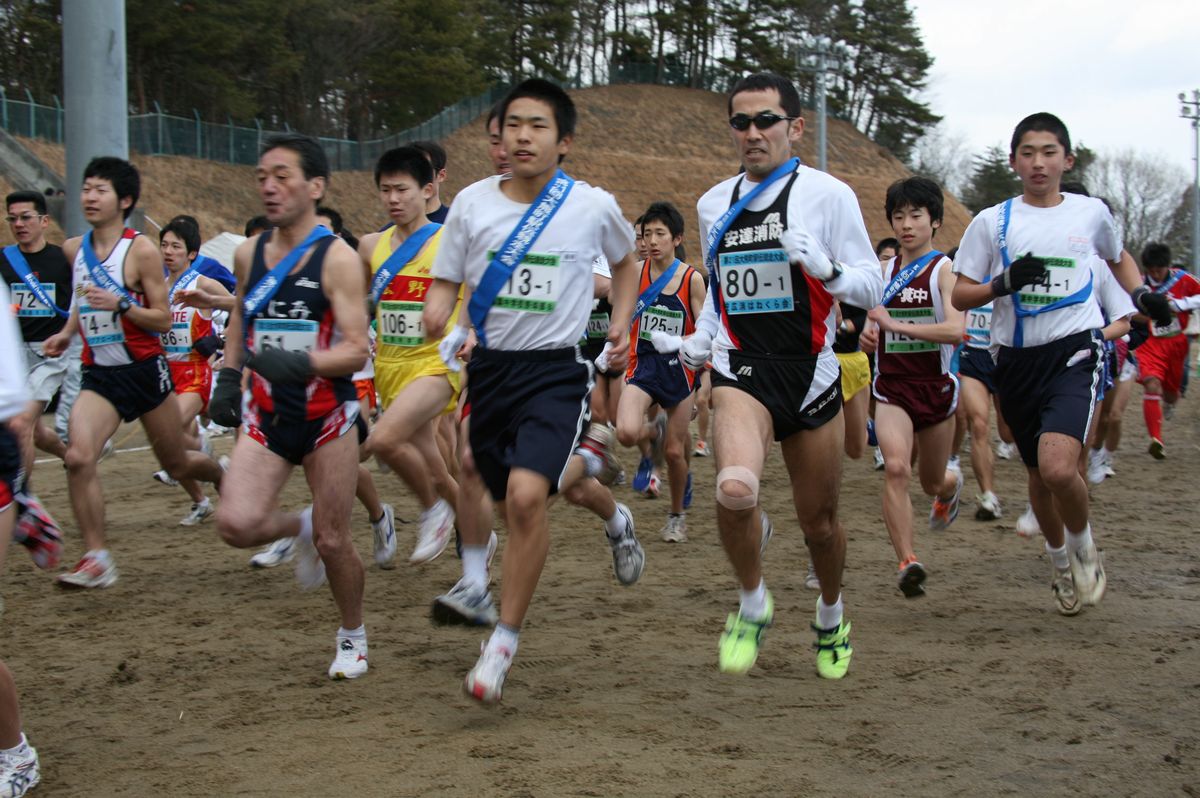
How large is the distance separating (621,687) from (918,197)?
3.85 m

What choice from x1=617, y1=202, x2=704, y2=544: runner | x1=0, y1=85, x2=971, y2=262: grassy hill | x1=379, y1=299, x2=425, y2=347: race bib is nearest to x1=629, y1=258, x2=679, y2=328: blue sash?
x1=617, y1=202, x2=704, y2=544: runner

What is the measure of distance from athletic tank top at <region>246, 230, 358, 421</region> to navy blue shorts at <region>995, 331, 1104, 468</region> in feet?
11.5

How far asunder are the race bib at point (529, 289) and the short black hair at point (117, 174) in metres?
3.54

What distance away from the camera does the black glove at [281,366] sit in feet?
16.9

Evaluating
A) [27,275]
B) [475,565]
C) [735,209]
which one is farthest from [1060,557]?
[27,275]

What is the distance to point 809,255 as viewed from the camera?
485 cm

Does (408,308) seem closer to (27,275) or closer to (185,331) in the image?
(27,275)

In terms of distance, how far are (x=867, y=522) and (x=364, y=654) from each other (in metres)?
5.73

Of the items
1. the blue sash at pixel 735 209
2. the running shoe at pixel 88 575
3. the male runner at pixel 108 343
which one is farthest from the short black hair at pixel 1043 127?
the running shoe at pixel 88 575

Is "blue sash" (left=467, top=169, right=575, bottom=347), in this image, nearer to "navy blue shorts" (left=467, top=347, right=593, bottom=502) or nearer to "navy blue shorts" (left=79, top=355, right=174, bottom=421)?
"navy blue shorts" (left=467, top=347, right=593, bottom=502)

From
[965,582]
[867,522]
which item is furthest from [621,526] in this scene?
[867,522]

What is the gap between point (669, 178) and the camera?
6266 cm

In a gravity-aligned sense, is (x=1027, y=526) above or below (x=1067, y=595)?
below

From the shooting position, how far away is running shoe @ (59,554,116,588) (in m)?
7.33
